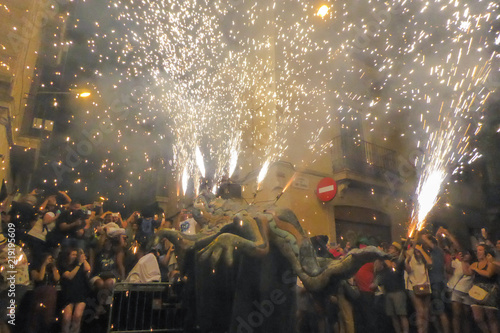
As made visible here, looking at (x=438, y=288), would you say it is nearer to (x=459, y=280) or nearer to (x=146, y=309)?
(x=459, y=280)

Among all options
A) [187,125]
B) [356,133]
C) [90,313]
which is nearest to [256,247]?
[90,313]

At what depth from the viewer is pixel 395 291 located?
209 inches

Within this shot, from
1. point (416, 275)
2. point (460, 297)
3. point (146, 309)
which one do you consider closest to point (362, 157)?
point (416, 275)

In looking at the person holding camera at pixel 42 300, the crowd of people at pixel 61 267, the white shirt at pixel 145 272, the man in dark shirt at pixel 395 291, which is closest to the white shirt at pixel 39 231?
the crowd of people at pixel 61 267

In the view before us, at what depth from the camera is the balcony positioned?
10.8m

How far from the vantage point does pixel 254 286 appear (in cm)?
329

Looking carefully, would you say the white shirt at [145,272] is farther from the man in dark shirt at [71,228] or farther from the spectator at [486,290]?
the spectator at [486,290]

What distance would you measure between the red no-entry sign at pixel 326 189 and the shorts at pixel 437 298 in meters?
4.84

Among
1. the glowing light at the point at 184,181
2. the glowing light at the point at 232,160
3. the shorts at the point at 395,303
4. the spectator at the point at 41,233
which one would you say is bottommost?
the shorts at the point at 395,303

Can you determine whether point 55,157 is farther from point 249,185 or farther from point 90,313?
point 90,313

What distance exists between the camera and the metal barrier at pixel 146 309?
3842mm

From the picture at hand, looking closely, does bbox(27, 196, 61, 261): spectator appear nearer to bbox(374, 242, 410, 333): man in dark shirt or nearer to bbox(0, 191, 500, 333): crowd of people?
bbox(0, 191, 500, 333): crowd of people

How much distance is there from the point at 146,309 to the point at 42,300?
115cm

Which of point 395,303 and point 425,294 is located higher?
point 425,294
